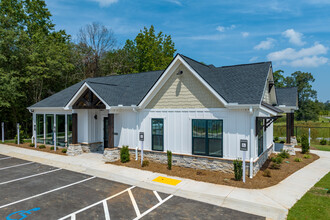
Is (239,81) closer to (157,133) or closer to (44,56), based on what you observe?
(157,133)

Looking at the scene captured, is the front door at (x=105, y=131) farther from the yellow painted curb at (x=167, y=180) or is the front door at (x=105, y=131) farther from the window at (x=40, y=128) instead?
the yellow painted curb at (x=167, y=180)

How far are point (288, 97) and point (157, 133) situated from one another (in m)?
11.6

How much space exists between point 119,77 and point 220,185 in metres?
14.2

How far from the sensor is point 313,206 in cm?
732

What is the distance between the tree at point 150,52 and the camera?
3900cm

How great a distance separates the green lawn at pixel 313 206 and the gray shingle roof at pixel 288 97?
9050 millimetres

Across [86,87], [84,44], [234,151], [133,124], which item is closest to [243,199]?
[234,151]

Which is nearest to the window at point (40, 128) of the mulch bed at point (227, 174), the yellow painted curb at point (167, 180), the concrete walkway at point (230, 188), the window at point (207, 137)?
the concrete walkway at point (230, 188)

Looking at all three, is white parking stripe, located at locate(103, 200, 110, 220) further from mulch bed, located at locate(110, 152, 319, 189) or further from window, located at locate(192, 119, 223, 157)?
window, located at locate(192, 119, 223, 157)

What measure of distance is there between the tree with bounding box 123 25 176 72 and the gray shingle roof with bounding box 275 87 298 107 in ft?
76.8

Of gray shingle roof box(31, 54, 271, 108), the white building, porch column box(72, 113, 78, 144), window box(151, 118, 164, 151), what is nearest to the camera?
the white building

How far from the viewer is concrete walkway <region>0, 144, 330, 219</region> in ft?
24.8

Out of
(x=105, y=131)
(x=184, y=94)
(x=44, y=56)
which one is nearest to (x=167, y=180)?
(x=184, y=94)

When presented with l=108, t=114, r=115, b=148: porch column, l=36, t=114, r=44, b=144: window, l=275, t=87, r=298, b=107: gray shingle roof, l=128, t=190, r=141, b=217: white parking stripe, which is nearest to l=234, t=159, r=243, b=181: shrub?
l=128, t=190, r=141, b=217: white parking stripe
